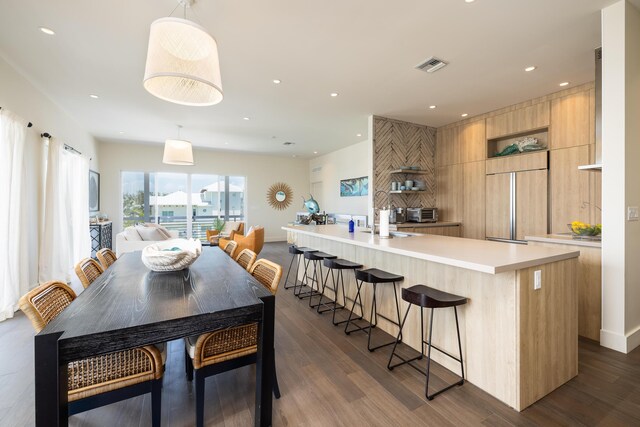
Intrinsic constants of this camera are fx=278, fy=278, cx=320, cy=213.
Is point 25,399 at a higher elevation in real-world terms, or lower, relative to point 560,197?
lower

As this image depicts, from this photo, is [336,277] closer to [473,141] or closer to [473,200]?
[473,200]

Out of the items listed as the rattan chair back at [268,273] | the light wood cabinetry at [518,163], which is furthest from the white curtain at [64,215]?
the light wood cabinetry at [518,163]

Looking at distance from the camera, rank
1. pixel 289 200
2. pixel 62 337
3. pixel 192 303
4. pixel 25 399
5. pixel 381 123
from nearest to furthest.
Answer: pixel 62 337 < pixel 192 303 < pixel 25 399 < pixel 381 123 < pixel 289 200

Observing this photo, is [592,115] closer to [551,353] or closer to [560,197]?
[560,197]

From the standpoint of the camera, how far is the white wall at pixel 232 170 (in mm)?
7434

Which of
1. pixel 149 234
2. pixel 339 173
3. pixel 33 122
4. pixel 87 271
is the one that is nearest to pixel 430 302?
pixel 87 271

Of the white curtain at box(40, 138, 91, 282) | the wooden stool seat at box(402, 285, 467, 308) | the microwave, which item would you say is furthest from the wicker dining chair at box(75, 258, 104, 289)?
the microwave

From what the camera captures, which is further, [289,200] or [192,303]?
[289,200]

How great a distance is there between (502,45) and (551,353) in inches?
112

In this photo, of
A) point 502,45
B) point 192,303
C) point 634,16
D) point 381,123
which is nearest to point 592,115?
point 634,16

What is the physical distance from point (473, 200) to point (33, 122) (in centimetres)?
695

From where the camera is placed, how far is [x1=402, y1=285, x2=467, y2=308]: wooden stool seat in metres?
1.81

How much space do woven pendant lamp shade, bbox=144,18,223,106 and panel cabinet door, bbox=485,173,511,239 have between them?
4.66 metres

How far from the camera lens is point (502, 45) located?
2842 millimetres
